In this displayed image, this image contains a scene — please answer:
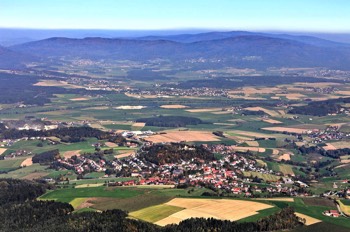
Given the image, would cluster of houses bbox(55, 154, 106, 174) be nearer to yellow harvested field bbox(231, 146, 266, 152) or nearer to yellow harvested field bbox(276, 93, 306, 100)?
yellow harvested field bbox(231, 146, 266, 152)

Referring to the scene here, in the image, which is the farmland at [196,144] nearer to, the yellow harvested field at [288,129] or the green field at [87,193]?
the green field at [87,193]

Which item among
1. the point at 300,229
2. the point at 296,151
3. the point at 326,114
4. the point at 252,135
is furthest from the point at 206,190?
the point at 326,114

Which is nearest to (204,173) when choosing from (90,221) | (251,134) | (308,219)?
(308,219)

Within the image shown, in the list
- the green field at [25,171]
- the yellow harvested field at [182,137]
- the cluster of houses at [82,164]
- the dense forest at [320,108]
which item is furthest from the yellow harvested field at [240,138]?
the green field at [25,171]

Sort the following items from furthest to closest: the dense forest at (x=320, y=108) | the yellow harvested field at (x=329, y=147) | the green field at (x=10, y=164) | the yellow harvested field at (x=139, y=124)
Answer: the dense forest at (x=320, y=108)
the yellow harvested field at (x=139, y=124)
the yellow harvested field at (x=329, y=147)
the green field at (x=10, y=164)

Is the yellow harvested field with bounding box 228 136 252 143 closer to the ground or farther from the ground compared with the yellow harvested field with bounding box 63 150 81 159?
closer to the ground

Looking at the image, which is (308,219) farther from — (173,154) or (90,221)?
(173,154)

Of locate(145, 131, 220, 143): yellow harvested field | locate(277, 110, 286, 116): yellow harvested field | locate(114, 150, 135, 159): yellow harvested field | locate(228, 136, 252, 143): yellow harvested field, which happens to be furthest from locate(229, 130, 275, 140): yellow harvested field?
locate(114, 150, 135, 159): yellow harvested field
